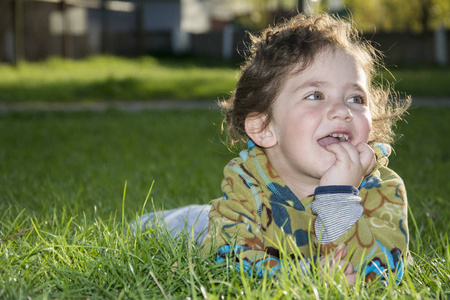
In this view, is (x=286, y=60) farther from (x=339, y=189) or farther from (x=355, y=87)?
(x=339, y=189)

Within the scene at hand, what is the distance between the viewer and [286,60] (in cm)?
222

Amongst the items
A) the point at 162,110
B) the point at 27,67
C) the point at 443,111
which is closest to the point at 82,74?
the point at 27,67

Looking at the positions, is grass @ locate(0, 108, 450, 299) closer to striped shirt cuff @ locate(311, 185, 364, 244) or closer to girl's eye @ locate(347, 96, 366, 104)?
striped shirt cuff @ locate(311, 185, 364, 244)

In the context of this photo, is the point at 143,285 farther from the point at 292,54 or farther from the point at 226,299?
the point at 292,54

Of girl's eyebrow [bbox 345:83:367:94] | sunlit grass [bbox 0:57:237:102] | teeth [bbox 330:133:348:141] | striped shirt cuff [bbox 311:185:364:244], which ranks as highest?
girl's eyebrow [bbox 345:83:367:94]

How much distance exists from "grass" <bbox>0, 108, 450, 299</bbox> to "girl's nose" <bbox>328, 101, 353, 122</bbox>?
58 cm

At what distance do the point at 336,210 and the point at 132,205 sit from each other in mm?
1673

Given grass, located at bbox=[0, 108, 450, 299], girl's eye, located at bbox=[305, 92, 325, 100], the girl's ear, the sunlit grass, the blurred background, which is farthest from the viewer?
the blurred background

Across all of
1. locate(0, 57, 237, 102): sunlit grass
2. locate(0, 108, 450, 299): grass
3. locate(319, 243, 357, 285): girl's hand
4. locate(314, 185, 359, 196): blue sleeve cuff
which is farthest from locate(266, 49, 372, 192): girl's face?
locate(0, 57, 237, 102): sunlit grass

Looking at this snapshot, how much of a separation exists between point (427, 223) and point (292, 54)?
137cm

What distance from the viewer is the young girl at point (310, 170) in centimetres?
192

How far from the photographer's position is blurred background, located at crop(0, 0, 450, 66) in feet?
55.5

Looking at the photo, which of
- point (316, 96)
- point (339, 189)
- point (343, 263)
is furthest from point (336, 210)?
point (316, 96)

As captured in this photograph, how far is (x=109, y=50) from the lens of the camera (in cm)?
1995
